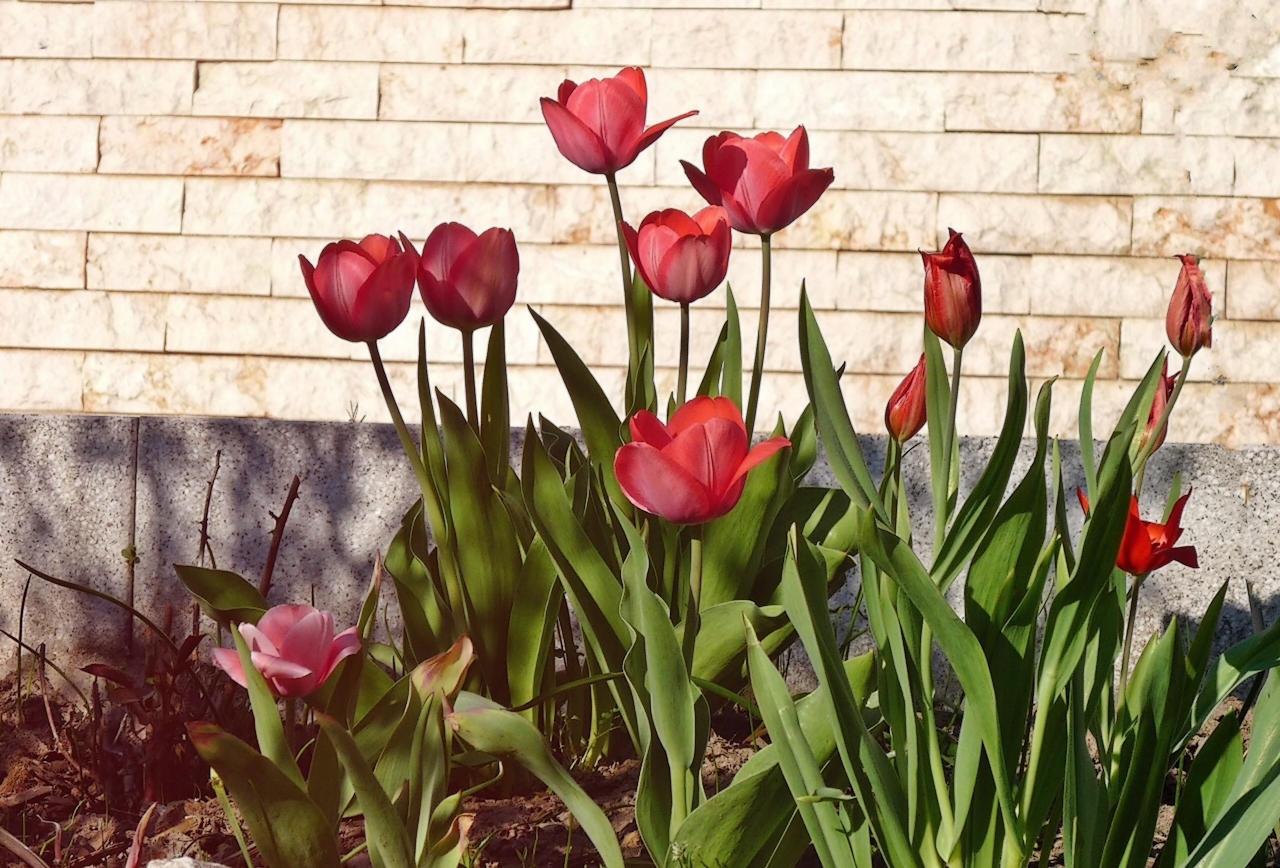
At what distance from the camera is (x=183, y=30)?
2.58 m

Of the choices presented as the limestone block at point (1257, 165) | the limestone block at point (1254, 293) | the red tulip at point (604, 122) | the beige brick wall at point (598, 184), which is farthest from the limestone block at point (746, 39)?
the red tulip at point (604, 122)

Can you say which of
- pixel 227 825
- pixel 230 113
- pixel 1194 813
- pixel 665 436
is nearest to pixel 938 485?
pixel 665 436

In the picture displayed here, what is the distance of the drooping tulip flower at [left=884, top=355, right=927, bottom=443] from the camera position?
1.13m

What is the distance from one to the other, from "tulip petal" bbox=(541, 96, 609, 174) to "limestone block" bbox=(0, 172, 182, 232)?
5.47ft

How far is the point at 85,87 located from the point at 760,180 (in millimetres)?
2126

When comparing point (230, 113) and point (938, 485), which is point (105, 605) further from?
point (938, 485)

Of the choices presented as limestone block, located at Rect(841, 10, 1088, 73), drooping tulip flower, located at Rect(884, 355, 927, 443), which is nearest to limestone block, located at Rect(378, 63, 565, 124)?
limestone block, located at Rect(841, 10, 1088, 73)

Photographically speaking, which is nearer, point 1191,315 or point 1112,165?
point 1191,315

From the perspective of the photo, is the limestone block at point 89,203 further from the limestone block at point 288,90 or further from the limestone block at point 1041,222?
the limestone block at point 1041,222

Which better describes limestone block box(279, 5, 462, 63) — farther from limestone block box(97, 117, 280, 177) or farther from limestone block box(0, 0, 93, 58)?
limestone block box(0, 0, 93, 58)

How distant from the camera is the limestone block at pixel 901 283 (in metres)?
2.49

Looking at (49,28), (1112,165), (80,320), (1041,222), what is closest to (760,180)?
(1041,222)

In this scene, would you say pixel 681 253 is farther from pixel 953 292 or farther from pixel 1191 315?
pixel 1191 315

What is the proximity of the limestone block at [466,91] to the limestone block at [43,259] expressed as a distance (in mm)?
801
